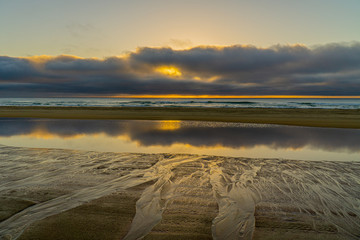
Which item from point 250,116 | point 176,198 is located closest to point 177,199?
point 176,198

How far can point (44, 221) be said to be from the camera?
3807 mm

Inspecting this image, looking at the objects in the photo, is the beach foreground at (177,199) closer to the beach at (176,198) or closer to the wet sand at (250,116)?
the beach at (176,198)

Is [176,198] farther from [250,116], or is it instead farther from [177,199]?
[250,116]

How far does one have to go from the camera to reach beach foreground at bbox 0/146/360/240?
362 cm

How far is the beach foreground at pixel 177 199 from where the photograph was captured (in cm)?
362

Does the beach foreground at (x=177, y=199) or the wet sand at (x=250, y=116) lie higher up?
the wet sand at (x=250, y=116)

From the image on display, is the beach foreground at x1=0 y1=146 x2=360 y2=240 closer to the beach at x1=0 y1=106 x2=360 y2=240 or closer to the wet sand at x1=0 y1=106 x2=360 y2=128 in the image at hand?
the beach at x1=0 y1=106 x2=360 y2=240

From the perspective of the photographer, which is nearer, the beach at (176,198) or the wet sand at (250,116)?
the beach at (176,198)

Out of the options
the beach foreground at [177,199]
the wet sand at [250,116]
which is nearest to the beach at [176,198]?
the beach foreground at [177,199]

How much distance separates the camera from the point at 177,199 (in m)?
4.75

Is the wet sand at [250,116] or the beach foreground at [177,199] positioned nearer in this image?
the beach foreground at [177,199]

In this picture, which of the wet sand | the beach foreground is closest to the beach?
the beach foreground

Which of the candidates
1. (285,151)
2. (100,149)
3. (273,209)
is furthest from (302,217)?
(100,149)

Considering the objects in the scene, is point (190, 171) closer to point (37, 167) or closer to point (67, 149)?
point (37, 167)
